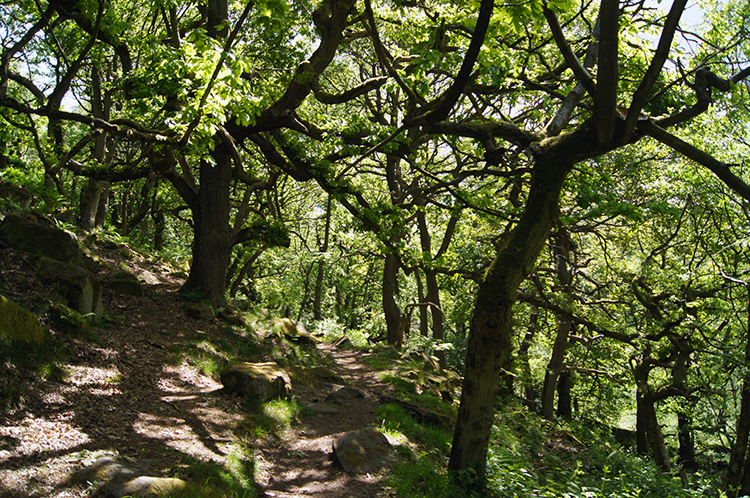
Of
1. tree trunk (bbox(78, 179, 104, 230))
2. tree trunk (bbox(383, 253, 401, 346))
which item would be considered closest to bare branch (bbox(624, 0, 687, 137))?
tree trunk (bbox(383, 253, 401, 346))

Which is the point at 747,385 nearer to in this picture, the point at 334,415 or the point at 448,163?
the point at 334,415

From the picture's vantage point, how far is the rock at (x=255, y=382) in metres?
7.12

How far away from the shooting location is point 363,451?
20.2ft

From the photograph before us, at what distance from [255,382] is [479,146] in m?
5.45

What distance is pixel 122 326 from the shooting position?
27.0 feet

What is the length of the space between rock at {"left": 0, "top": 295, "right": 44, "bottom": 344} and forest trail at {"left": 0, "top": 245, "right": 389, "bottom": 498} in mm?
491

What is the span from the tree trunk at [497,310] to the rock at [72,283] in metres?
5.66

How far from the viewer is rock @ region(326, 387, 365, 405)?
8866 millimetres

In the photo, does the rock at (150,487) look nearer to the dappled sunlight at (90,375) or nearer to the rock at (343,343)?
the dappled sunlight at (90,375)

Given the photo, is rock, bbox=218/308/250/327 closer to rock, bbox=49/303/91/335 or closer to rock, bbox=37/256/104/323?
rock, bbox=37/256/104/323

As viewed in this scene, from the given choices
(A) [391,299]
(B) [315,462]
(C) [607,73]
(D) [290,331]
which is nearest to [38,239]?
(B) [315,462]

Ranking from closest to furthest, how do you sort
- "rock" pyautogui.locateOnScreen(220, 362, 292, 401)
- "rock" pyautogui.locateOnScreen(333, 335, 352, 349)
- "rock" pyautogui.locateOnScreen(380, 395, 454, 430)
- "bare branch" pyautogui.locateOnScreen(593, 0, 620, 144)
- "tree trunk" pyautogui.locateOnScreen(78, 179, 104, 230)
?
"bare branch" pyautogui.locateOnScreen(593, 0, 620, 144) → "rock" pyautogui.locateOnScreen(220, 362, 292, 401) → "rock" pyautogui.locateOnScreen(380, 395, 454, 430) → "tree trunk" pyautogui.locateOnScreen(78, 179, 104, 230) → "rock" pyautogui.locateOnScreen(333, 335, 352, 349)

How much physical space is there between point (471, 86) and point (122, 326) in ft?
24.4

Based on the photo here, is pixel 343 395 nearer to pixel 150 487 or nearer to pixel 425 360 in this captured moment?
pixel 150 487
